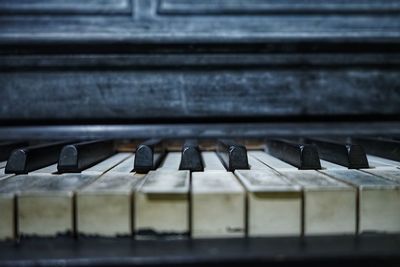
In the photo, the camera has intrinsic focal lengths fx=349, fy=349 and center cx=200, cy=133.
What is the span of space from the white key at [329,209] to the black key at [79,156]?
1.52 ft

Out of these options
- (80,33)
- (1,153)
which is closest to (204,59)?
(80,33)

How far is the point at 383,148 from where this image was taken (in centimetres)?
92

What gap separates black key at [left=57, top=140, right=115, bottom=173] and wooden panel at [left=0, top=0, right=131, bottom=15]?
1.51 ft

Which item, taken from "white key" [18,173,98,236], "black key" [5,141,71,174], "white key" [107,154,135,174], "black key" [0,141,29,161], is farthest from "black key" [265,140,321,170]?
"black key" [0,141,29,161]

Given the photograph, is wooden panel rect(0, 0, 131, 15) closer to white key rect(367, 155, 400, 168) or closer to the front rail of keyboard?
the front rail of keyboard

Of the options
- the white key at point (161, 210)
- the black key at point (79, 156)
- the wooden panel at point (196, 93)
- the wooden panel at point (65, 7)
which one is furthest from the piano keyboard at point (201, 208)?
the wooden panel at point (65, 7)

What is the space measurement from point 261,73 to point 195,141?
1.00 ft

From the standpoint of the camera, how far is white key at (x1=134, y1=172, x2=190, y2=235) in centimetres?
56

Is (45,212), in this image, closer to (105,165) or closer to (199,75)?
(105,165)

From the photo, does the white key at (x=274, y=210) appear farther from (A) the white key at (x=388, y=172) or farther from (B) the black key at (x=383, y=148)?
(B) the black key at (x=383, y=148)

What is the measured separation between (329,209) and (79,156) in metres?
0.51

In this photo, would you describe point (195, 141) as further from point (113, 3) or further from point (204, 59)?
point (113, 3)

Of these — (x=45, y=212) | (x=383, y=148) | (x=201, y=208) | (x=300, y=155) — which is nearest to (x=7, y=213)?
(x=45, y=212)

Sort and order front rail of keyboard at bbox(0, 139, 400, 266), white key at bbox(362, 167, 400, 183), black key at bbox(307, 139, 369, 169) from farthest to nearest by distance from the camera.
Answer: black key at bbox(307, 139, 369, 169) → white key at bbox(362, 167, 400, 183) → front rail of keyboard at bbox(0, 139, 400, 266)
